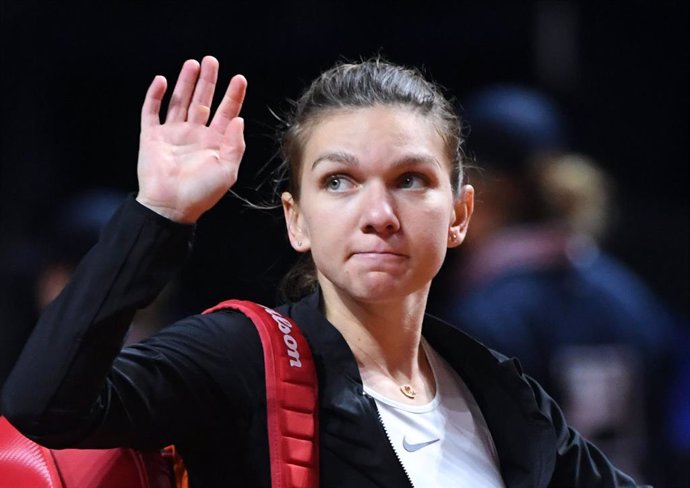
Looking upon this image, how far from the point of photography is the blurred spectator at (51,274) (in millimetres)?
3936

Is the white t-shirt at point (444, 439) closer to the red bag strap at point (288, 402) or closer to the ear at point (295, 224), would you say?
the red bag strap at point (288, 402)

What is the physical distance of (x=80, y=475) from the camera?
73.7 inches

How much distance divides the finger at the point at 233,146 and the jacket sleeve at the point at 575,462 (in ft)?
2.52

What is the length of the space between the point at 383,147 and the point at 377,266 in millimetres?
190

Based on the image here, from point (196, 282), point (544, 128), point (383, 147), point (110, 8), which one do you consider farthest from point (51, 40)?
point (383, 147)

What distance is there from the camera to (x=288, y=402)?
6.23 ft

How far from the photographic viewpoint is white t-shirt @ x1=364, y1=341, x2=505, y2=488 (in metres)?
2.06

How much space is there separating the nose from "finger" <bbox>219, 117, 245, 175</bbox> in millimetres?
268

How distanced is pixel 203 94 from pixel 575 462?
929 mm

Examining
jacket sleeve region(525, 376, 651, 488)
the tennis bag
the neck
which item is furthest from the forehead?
jacket sleeve region(525, 376, 651, 488)

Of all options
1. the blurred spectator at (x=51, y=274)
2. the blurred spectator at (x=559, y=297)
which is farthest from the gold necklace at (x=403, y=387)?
the blurred spectator at (x=51, y=274)

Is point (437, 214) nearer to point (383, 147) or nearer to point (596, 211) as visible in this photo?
point (383, 147)

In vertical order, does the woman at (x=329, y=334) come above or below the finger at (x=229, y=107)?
below

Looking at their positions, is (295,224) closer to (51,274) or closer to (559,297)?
(559,297)
